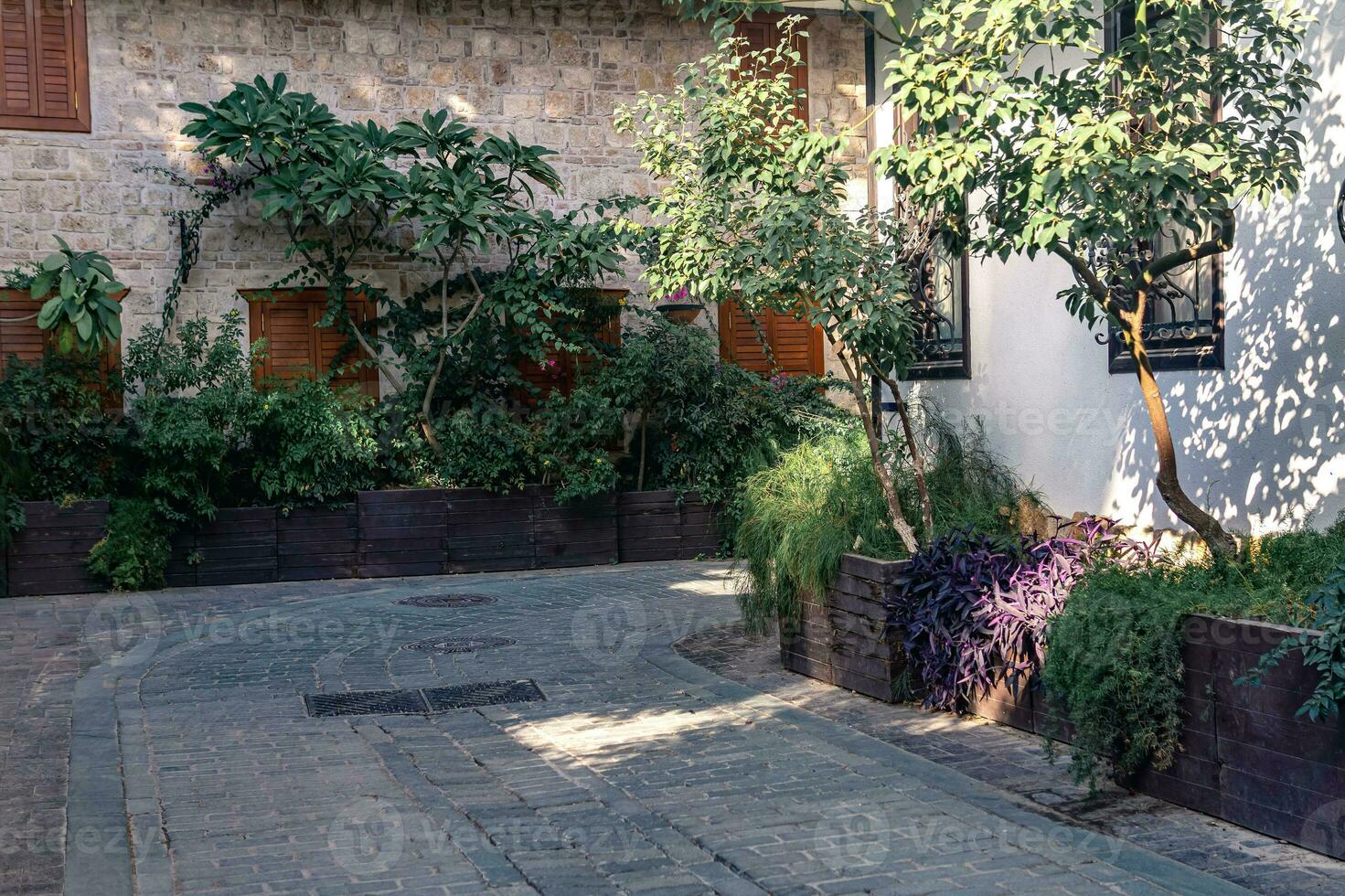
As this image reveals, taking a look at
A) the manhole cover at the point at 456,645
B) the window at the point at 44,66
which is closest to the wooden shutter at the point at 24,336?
the window at the point at 44,66

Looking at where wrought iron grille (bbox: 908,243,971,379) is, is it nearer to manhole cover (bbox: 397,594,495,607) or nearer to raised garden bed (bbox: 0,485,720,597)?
raised garden bed (bbox: 0,485,720,597)

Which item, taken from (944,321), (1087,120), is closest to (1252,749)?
(1087,120)

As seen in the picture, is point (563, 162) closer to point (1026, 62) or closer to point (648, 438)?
point (648, 438)

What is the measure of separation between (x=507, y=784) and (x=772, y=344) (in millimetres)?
10049

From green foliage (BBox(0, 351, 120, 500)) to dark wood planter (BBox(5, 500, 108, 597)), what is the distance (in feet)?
0.75

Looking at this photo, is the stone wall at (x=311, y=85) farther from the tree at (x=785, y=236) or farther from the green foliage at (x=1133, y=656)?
the green foliage at (x=1133, y=656)

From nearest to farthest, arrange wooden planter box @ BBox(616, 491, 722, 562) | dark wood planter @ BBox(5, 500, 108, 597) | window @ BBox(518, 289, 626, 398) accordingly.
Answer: dark wood planter @ BBox(5, 500, 108, 597) → wooden planter box @ BBox(616, 491, 722, 562) → window @ BBox(518, 289, 626, 398)

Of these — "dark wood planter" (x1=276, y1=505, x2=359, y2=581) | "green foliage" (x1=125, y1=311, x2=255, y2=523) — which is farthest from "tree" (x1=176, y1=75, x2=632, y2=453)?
"green foliage" (x1=125, y1=311, x2=255, y2=523)

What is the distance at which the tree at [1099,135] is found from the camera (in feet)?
18.2

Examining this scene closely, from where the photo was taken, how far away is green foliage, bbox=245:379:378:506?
12.2m

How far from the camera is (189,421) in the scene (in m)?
11.7

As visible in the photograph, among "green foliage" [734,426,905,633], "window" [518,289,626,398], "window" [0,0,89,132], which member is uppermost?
"window" [0,0,89,132]

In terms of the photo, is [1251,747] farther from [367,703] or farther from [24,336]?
[24,336]

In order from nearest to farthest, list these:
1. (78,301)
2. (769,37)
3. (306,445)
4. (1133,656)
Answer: (1133,656) < (78,301) < (306,445) < (769,37)
